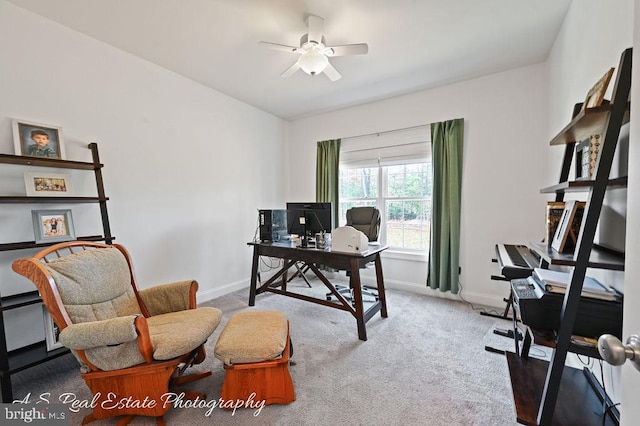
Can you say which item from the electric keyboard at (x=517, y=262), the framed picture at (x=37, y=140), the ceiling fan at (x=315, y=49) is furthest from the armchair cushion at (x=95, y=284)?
the electric keyboard at (x=517, y=262)

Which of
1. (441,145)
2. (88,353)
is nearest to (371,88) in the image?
(441,145)

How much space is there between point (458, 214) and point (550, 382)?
2.38 meters

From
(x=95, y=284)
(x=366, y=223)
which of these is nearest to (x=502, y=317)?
(x=366, y=223)

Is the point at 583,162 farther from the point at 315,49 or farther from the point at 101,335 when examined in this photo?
the point at 101,335

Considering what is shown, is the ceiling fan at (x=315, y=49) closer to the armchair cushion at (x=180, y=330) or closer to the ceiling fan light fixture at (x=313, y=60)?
the ceiling fan light fixture at (x=313, y=60)

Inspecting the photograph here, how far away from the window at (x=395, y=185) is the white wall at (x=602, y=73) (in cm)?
144

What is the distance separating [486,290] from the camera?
3102mm

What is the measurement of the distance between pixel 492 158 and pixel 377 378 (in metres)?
2.69

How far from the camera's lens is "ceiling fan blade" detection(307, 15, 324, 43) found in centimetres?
201

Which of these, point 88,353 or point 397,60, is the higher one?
point 397,60

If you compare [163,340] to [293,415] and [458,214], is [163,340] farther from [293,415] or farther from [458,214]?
[458,214]

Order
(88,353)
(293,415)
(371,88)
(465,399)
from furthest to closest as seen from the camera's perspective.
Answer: (371,88)
(465,399)
(293,415)
(88,353)

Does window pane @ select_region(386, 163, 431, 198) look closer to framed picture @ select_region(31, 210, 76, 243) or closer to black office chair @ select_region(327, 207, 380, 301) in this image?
black office chair @ select_region(327, 207, 380, 301)

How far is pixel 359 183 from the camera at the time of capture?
4.08 meters
